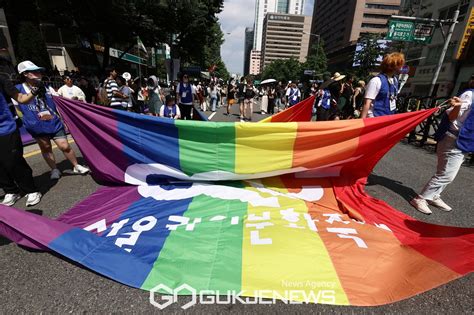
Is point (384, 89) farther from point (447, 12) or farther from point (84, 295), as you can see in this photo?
point (447, 12)

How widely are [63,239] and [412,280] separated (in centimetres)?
295

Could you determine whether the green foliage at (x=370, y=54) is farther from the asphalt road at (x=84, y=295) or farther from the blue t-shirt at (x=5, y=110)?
the blue t-shirt at (x=5, y=110)

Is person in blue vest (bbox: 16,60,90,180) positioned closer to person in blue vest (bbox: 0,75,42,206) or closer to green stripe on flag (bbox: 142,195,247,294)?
person in blue vest (bbox: 0,75,42,206)

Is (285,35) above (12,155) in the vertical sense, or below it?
above

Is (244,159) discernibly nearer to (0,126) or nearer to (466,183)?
(0,126)

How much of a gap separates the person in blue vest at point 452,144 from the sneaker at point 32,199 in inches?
214

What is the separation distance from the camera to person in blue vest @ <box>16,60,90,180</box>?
3676mm

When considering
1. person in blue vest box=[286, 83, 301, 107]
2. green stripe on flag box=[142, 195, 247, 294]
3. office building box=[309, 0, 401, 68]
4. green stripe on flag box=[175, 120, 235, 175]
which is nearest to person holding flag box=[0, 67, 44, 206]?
green stripe on flag box=[175, 120, 235, 175]

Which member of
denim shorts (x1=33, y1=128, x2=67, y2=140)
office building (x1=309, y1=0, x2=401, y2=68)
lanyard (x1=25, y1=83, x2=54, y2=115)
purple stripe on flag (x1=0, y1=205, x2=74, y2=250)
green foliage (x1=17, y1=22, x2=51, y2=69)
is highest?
office building (x1=309, y1=0, x2=401, y2=68)

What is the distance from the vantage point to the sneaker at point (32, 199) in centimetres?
346

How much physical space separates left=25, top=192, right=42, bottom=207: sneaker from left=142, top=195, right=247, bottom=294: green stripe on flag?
7.31 feet

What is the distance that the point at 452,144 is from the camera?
3545 millimetres

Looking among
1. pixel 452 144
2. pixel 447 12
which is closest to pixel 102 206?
pixel 452 144

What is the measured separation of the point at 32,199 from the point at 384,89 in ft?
17.7
